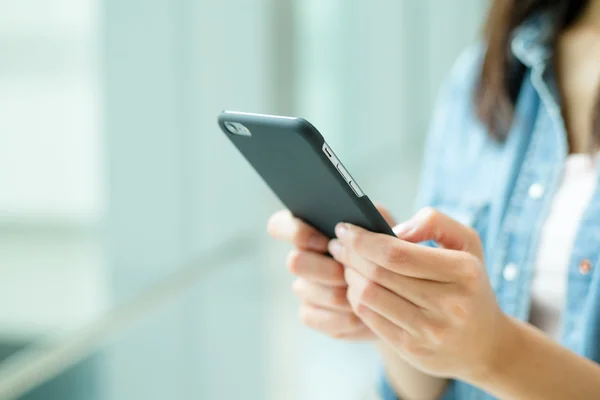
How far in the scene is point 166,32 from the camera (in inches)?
46.0

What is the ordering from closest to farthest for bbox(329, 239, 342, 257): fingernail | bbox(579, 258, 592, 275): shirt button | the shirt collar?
bbox(329, 239, 342, 257): fingernail, bbox(579, 258, 592, 275): shirt button, the shirt collar

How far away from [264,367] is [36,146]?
2.57ft

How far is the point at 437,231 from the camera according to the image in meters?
0.59

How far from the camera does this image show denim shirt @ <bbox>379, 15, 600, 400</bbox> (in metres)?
0.74

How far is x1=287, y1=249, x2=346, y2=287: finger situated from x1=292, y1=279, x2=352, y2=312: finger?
1 cm

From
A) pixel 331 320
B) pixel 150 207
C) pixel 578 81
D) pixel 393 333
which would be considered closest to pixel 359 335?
pixel 331 320

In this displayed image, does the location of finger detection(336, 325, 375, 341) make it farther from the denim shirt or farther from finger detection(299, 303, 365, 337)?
the denim shirt

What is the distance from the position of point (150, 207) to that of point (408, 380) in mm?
535

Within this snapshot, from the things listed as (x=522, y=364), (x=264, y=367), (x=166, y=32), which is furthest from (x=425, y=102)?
(x=522, y=364)

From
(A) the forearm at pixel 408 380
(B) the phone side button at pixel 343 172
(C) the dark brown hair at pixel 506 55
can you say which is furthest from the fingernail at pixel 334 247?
→ (C) the dark brown hair at pixel 506 55

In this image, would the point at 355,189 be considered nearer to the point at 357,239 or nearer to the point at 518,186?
the point at 357,239

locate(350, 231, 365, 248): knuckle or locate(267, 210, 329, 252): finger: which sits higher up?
locate(350, 231, 365, 248): knuckle

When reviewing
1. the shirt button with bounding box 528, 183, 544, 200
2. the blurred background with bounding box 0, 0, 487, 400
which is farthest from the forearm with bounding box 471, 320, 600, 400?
the blurred background with bounding box 0, 0, 487, 400

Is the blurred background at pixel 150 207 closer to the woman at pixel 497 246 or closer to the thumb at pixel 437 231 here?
the woman at pixel 497 246
